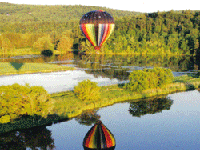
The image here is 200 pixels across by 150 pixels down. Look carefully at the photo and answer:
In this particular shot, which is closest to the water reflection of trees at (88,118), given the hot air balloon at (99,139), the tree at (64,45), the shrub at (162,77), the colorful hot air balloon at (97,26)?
the hot air balloon at (99,139)

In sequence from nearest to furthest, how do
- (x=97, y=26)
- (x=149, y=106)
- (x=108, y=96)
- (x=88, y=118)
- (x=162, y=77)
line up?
(x=88, y=118)
(x=149, y=106)
(x=108, y=96)
(x=97, y=26)
(x=162, y=77)

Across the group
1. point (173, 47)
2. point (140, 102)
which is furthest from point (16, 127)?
point (173, 47)

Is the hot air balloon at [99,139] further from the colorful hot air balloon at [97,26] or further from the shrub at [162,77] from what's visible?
the shrub at [162,77]

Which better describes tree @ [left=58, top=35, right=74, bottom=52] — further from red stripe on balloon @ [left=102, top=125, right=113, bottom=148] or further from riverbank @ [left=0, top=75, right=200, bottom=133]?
red stripe on balloon @ [left=102, top=125, right=113, bottom=148]

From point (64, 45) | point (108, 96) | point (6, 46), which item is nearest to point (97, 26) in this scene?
point (108, 96)

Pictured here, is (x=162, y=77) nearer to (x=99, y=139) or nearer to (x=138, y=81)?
(x=138, y=81)

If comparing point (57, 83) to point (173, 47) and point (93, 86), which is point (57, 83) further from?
point (173, 47)
